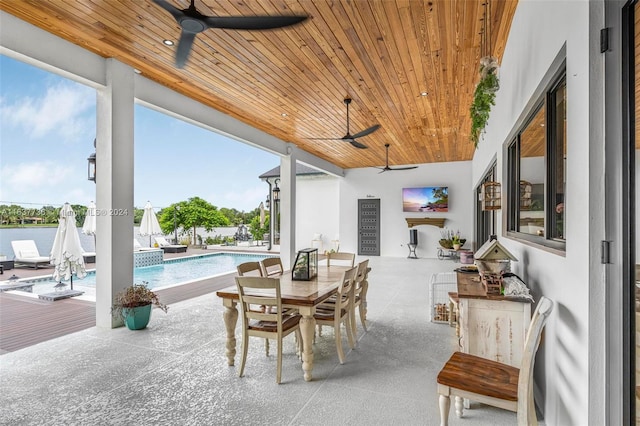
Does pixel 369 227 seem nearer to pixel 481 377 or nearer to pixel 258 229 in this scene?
pixel 258 229

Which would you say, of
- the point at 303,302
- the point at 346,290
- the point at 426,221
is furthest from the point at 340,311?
the point at 426,221

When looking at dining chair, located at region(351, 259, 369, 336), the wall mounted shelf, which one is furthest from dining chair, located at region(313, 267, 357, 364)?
the wall mounted shelf

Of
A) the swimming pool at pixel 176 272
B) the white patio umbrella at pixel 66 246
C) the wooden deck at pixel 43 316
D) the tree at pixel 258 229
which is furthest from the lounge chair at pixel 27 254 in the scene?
the tree at pixel 258 229

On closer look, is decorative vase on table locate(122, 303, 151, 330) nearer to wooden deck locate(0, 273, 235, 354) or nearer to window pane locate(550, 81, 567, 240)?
wooden deck locate(0, 273, 235, 354)

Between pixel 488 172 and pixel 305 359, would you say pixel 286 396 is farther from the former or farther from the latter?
pixel 488 172

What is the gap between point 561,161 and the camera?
1936mm

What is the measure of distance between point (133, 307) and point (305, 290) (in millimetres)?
2231

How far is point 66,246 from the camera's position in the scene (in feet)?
16.3

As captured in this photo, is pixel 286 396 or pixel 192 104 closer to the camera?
pixel 286 396

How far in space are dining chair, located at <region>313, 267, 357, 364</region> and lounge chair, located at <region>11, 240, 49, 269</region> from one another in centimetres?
903

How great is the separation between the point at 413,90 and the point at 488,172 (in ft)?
6.07

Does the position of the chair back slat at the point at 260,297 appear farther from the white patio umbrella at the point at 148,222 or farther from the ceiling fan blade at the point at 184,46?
the white patio umbrella at the point at 148,222

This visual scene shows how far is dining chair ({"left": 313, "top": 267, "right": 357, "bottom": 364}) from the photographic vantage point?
9.53 ft

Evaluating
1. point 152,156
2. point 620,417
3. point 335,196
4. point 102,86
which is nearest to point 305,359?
point 620,417
